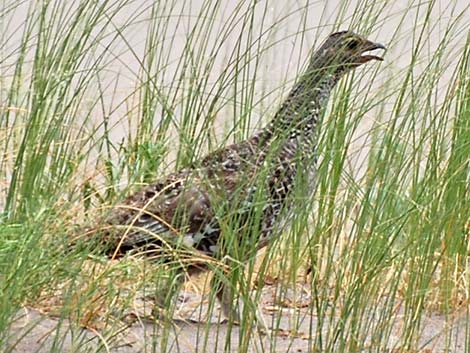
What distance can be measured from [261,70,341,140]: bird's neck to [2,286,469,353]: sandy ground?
25.1 inches

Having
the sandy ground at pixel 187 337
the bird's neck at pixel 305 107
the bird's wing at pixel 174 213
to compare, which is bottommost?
the sandy ground at pixel 187 337

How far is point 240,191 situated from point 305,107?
0.81 m

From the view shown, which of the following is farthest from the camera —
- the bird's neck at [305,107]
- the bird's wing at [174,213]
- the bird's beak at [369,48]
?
the bird's beak at [369,48]

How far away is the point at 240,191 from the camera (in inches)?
154

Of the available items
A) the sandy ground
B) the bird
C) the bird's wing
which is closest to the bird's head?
the bird

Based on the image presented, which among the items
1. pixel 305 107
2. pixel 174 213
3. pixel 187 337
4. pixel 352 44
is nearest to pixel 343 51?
pixel 352 44

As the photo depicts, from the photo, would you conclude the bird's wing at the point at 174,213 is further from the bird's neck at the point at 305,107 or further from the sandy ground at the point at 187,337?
the bird's neck at the point at 305,107

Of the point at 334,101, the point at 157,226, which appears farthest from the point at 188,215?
the point at 334,101

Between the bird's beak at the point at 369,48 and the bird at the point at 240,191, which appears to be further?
the bird's beak at the point at 369,48

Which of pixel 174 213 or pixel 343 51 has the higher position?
pixel 343 51

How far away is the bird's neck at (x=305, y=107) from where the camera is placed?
14.9 ft

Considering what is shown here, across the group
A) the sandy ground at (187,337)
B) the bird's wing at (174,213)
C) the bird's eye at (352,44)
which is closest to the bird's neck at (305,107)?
the bird's eye at (352,44)

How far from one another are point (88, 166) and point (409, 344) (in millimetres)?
1736

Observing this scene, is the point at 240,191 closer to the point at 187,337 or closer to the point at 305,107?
the point at 187,337
